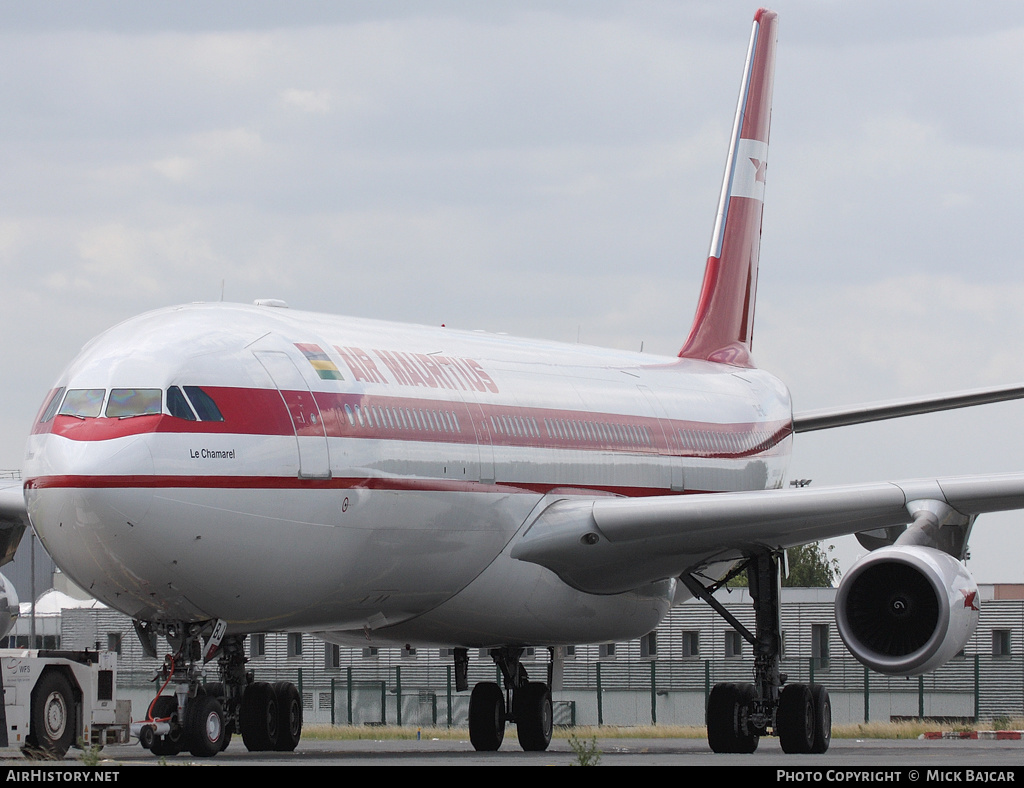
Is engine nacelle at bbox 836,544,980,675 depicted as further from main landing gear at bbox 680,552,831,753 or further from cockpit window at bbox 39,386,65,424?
cockpit window at bbox 39,386,65,424

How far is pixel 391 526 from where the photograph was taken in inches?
730

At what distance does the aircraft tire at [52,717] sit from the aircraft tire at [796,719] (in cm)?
814

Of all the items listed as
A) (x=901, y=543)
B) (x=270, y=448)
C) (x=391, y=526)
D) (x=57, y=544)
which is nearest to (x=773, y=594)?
(x=901, y=543)

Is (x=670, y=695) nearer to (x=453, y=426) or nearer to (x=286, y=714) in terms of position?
(x=286, y=714)

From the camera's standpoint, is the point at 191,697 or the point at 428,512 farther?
the point at 428,512

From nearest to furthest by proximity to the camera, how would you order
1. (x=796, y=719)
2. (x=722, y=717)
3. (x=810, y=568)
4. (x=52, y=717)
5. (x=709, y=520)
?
(x=52, y=717) < (x=709, y=520) < (x=796, y=719) < (x=722, y=717) < (x=810, y=568)

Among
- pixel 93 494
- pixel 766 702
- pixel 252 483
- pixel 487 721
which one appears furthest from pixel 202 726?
pixel 766 702

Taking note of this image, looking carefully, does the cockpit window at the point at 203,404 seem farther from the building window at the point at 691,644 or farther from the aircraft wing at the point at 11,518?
the building window at the point at 691,644

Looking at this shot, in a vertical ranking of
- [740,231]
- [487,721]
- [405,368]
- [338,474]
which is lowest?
[487,721]

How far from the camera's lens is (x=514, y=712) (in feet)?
78.6

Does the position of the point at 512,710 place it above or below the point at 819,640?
below

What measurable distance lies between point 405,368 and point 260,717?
434cm

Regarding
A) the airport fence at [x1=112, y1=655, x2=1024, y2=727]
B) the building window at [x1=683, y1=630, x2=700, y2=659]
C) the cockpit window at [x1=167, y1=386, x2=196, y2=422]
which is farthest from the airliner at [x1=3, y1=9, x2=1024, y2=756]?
the building window at [x1=683, y1=630, x2=700, y2=659]

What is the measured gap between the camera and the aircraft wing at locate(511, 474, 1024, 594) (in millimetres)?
19469
